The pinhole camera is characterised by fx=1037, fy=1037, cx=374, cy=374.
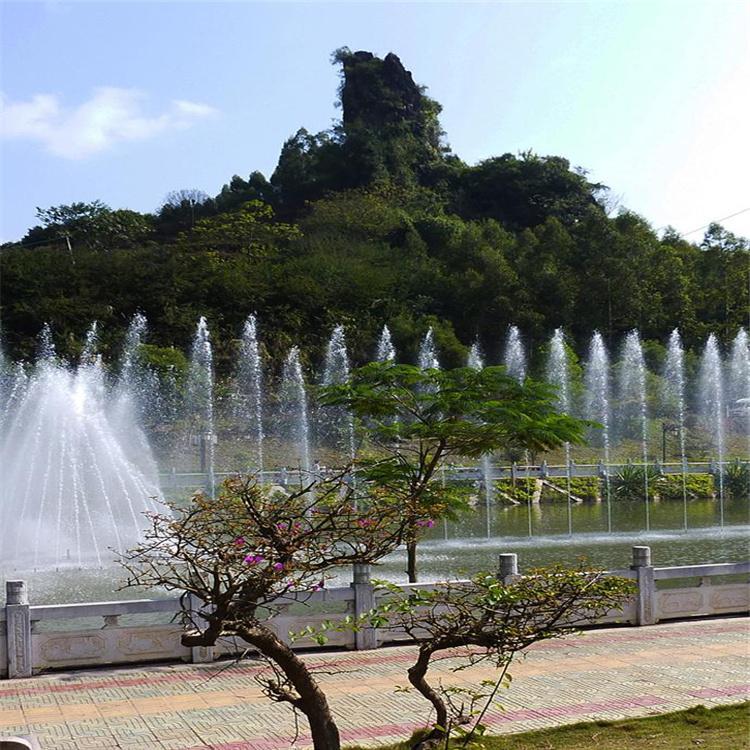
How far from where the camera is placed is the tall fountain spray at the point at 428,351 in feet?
142

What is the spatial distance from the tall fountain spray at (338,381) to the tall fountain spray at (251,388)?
261 cm

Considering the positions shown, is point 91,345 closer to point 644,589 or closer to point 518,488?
point 518,488

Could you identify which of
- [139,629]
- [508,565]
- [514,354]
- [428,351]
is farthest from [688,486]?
[139,629]

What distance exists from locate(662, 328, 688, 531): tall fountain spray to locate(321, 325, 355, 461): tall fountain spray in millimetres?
12367

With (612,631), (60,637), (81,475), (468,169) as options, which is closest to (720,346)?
(468,169)

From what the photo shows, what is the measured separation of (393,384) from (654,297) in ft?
119

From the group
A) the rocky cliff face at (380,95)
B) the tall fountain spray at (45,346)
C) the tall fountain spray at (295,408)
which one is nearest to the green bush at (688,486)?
the tall fountain spray at (295,408)

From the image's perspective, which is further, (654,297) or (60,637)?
(654,297)

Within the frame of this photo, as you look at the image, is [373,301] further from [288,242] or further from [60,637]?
[60,637]

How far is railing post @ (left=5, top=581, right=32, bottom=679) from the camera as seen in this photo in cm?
985

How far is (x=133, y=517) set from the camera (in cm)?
1998

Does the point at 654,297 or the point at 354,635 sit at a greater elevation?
the point at 654,297

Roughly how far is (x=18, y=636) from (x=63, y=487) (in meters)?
11.0

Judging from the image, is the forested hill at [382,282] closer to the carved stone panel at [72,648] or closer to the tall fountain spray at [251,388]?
the tall fountain spray at [251,388]
